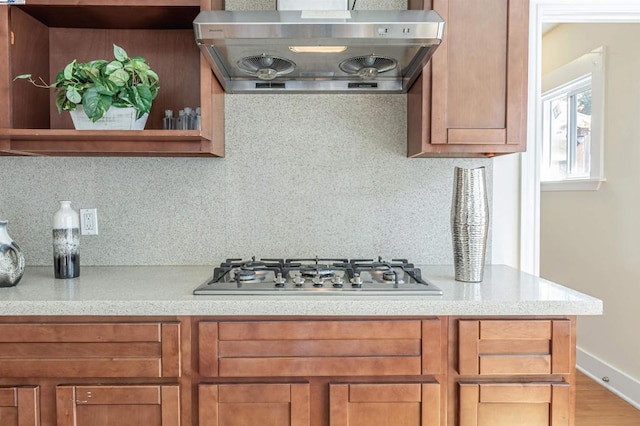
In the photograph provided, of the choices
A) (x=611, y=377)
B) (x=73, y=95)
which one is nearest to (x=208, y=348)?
(x=73, y=95)

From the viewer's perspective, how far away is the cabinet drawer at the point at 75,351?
134 centimetres

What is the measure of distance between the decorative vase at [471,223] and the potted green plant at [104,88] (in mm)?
Result: 1169

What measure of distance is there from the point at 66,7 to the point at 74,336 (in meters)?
1.18

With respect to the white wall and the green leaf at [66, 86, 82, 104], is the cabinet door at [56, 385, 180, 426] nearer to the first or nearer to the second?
the green leaf at [66, 86, 82, 104]

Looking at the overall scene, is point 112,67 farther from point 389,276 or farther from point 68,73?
point 389,276

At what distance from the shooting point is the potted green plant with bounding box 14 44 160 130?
1572 millimetres

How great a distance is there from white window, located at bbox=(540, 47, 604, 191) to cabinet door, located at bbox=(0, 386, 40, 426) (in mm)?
3282

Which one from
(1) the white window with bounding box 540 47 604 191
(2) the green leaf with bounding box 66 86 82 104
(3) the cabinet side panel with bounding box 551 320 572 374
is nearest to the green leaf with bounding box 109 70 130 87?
(2) the green leaf with bounding box 66 86 82 104

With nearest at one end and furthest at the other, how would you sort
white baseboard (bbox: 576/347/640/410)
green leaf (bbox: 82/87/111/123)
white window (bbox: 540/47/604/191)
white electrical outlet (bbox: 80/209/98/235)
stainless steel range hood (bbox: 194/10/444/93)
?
stainless steel range hood (bbox: 194/10/444/93)
green leaf (bbox: 82/87/111/123)
white electrical outlet (bbox: 80/209/98/235)
white baseboard (bbox: 576/347/640/410)
white window (bbox: 540/47/604/191)

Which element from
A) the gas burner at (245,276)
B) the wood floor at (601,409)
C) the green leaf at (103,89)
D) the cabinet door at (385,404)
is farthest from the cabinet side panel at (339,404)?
the wood floor at (601,409)

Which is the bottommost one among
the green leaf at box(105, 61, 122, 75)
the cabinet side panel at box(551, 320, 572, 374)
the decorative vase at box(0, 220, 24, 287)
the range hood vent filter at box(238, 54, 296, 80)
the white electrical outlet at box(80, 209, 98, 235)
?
the cabinet side panel at box(551, 320, 572, 374)

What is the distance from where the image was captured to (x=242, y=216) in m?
2.02

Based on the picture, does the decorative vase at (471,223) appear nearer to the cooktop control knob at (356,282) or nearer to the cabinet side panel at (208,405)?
the cooktop control knob at (356,282)

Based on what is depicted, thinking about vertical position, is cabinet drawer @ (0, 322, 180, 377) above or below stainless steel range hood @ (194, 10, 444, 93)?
below
